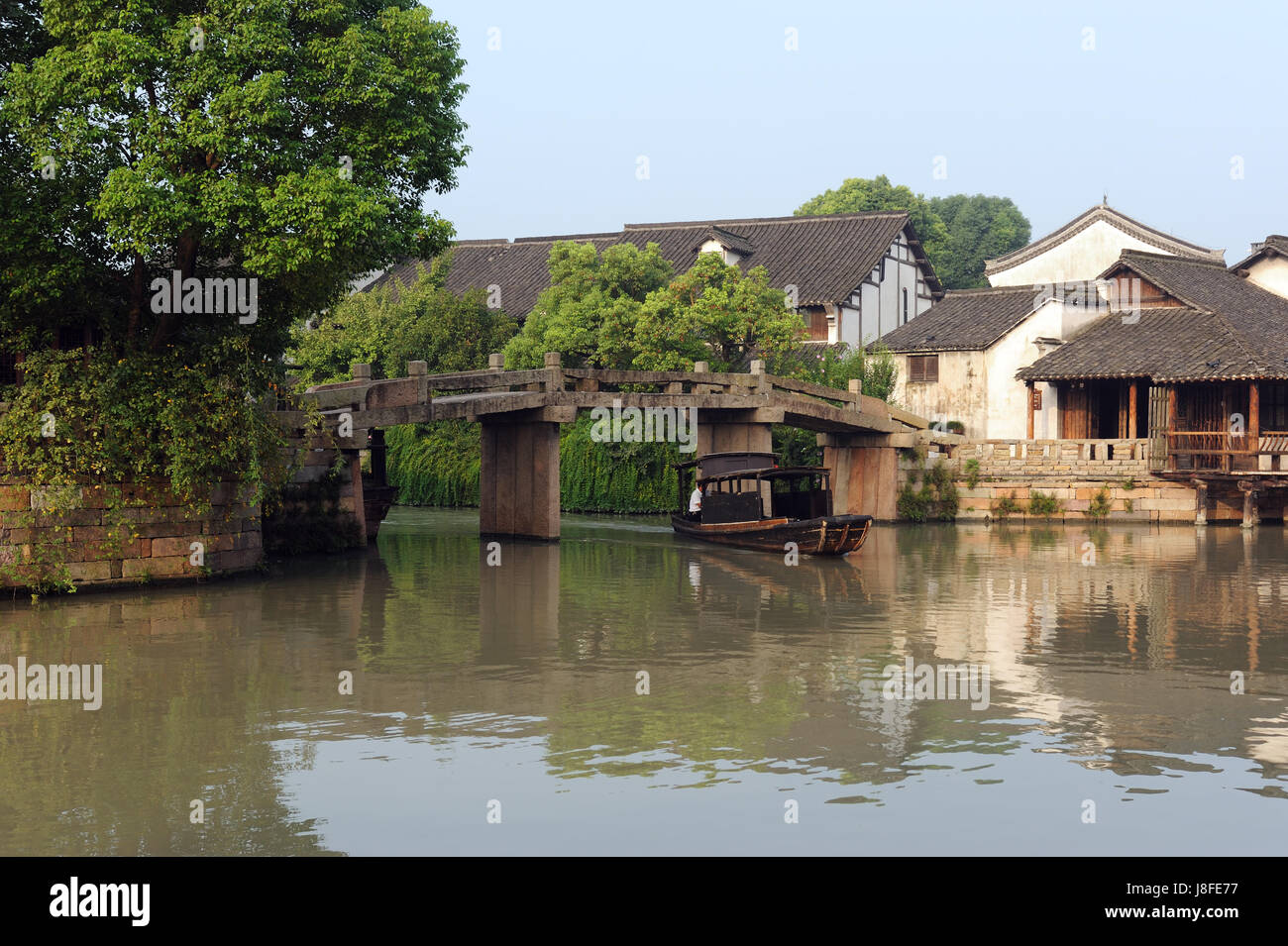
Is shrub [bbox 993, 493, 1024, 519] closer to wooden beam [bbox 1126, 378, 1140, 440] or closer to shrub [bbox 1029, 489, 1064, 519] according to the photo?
shrub [bbox 1029, 489, 1064, 519]

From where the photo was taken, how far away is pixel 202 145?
17266 millimetres

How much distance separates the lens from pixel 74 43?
18.0m

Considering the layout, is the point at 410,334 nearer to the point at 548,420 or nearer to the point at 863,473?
the point at 863,473

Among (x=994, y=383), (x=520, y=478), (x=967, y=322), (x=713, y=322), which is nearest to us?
(x=520, y=478)

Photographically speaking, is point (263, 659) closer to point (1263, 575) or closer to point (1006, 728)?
point (1006, 728)

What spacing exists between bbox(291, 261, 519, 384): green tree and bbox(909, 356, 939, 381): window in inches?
456

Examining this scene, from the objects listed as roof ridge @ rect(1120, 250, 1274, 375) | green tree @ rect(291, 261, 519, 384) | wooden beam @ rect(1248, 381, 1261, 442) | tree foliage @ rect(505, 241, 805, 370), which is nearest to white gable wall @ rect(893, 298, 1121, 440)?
roof ridge @ rect(1120, 250, 1274, 375)

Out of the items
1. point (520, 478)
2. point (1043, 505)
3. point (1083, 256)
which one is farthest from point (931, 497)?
point (1083, 256)

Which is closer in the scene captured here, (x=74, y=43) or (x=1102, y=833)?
(x=1102, y=833)

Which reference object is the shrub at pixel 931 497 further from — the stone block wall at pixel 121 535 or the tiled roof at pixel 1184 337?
the stone block wall at pixel 121 535

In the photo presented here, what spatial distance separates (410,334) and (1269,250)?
24.3m

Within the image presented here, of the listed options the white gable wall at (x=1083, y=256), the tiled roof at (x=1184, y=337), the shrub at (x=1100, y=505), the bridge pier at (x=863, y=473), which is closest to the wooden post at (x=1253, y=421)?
the tiled roof at (x=1184, y=337)

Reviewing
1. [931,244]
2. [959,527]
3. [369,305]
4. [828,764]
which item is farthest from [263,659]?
[931,244]

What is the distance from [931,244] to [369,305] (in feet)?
89.0
